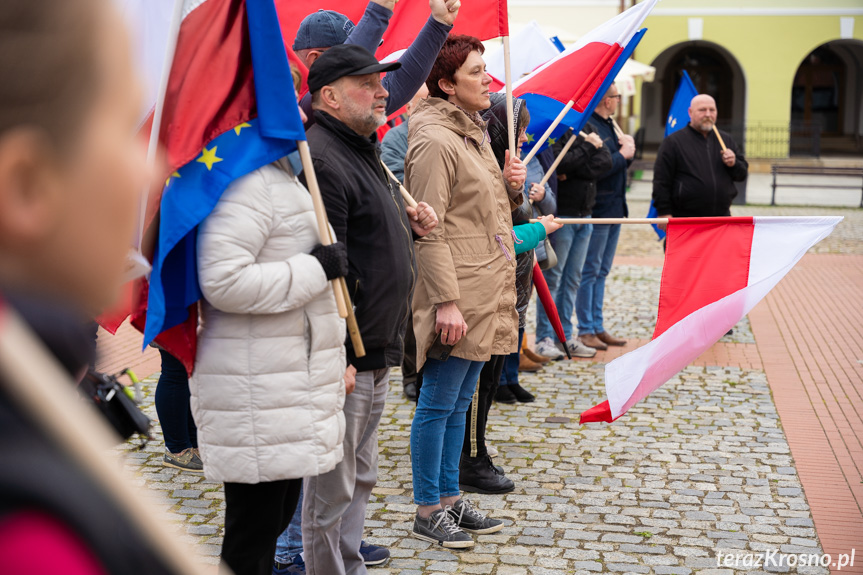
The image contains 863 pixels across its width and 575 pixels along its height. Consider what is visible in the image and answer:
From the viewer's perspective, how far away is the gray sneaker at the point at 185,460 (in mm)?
5008

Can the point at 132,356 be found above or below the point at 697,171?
below

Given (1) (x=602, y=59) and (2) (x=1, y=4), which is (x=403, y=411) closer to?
(1) (x=602, y=59)

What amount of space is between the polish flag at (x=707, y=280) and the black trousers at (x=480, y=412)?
0.73m

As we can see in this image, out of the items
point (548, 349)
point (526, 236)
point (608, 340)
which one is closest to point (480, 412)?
point (526, 236)

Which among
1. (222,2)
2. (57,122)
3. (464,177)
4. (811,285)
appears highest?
(222,2)

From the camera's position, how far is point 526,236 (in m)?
4.77

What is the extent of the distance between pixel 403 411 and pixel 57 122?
18.7 ft

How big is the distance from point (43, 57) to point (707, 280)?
4516 millimetres

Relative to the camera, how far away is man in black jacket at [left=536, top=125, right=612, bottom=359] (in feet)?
24.1

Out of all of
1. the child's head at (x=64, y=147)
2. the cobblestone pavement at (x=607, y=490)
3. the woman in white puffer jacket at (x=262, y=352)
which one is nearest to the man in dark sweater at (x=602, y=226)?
the cobblestone pavement at (x=607, y=490)

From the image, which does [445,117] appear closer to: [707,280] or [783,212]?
[707,280]

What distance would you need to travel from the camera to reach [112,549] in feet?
2.16

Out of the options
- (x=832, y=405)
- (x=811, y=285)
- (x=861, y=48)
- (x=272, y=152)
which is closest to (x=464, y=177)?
(x=272, y=152)

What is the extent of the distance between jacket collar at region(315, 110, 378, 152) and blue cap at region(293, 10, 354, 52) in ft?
2.08
